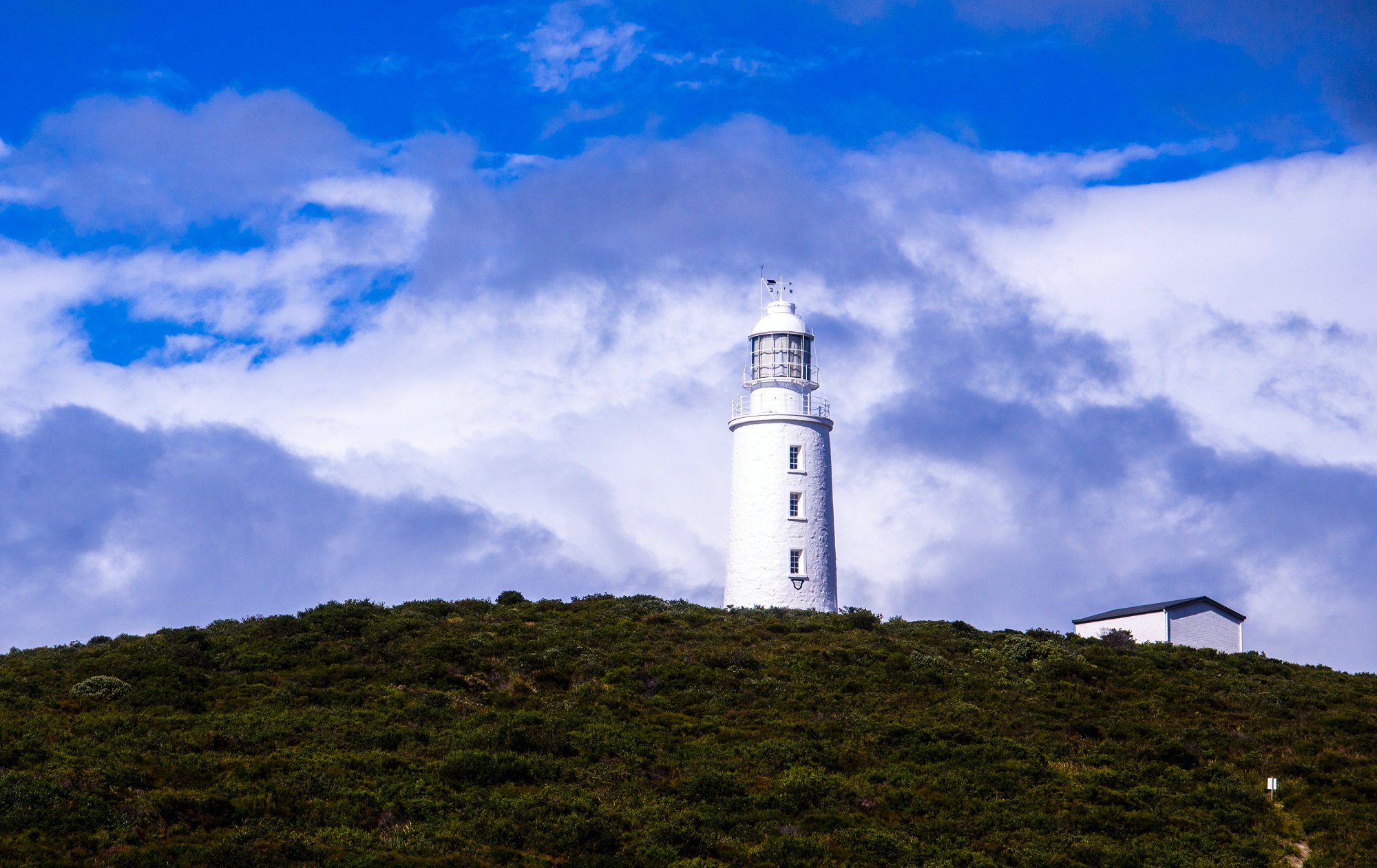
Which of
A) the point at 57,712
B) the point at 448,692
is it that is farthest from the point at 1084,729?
the point at 57,712

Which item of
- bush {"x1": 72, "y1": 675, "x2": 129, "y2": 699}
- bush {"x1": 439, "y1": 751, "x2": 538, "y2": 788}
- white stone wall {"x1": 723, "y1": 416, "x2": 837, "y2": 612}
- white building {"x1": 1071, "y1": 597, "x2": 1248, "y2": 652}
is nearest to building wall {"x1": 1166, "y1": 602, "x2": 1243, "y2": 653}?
white building {"x1": 1071, "y1": 597, "x2": 1248, "y2": 652}

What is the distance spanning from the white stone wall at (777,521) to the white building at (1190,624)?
945cm

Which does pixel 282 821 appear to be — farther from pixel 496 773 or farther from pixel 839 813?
pixel 839 813

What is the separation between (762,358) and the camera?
143ft

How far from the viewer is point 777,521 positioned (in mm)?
41344

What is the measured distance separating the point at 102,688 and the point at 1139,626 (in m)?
30.7

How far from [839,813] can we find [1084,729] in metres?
8.35

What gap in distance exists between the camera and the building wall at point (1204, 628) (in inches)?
1602

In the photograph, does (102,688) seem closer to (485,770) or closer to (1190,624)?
(485,770)

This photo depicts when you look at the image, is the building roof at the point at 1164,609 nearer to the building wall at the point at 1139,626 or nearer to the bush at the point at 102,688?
the building wall at the point at 1139,626

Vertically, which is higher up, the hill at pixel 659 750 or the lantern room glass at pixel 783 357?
the lantern room glass at pixel 783 357

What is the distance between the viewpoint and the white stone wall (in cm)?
4131

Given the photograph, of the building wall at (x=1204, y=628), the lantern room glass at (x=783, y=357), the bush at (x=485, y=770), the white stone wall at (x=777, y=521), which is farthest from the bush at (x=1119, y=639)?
the bush at (x=485, y=770)

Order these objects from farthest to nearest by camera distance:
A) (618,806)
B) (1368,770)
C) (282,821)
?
(1368,770) → (618,806) → (282,821)
